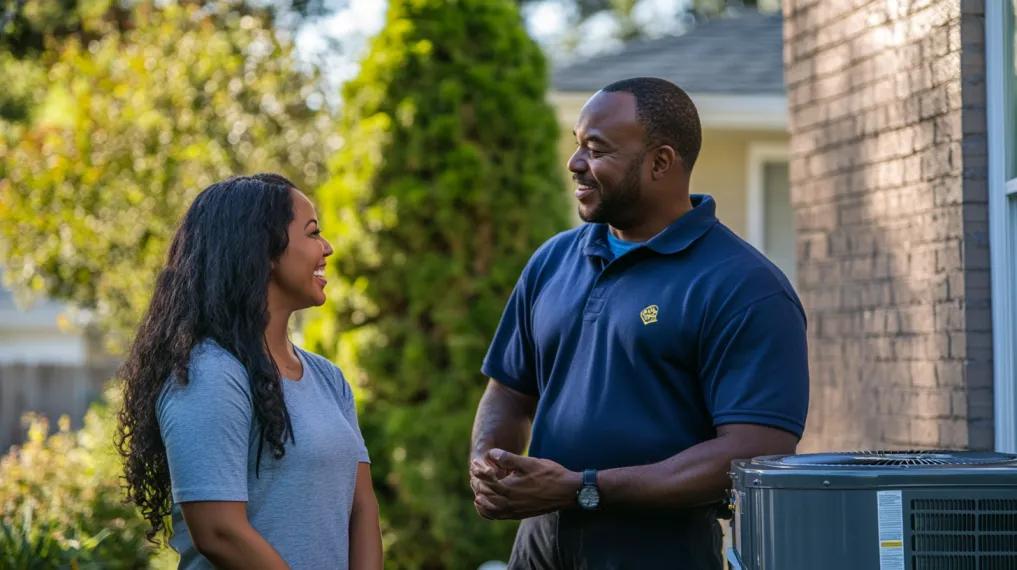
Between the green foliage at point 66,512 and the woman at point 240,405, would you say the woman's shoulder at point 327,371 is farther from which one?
the green foliage at point 66,512

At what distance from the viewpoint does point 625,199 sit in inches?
149

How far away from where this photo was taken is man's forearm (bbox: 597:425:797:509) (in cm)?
347

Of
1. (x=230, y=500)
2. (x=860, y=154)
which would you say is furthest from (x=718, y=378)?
(x=860, y=154)

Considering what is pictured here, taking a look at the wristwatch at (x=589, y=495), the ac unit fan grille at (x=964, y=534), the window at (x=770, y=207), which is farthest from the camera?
the window at (x=770, y=207)

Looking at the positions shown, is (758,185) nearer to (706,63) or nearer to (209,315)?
(706,63)

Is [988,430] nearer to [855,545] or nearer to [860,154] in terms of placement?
[860,154]

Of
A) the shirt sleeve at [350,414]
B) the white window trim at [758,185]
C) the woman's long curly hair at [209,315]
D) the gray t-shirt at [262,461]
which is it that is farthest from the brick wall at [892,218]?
the white window trim at [758,185]

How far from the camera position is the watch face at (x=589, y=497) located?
11.6 feet

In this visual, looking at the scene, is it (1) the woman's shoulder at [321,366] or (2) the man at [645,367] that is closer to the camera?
(2) the man at [645,367]

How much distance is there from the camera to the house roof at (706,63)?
41.5ft

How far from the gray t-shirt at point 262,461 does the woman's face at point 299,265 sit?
0.20 meters

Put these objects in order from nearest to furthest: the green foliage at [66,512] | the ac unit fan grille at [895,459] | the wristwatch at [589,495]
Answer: the ac unit fan grille at [895,459]
the wristwatch at [589,495]
the green foliage at [66,512]

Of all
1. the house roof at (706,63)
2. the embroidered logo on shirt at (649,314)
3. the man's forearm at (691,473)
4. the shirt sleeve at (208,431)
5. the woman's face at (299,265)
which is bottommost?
the man's forearm at (691,473)

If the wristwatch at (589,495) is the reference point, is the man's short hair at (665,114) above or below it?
above
